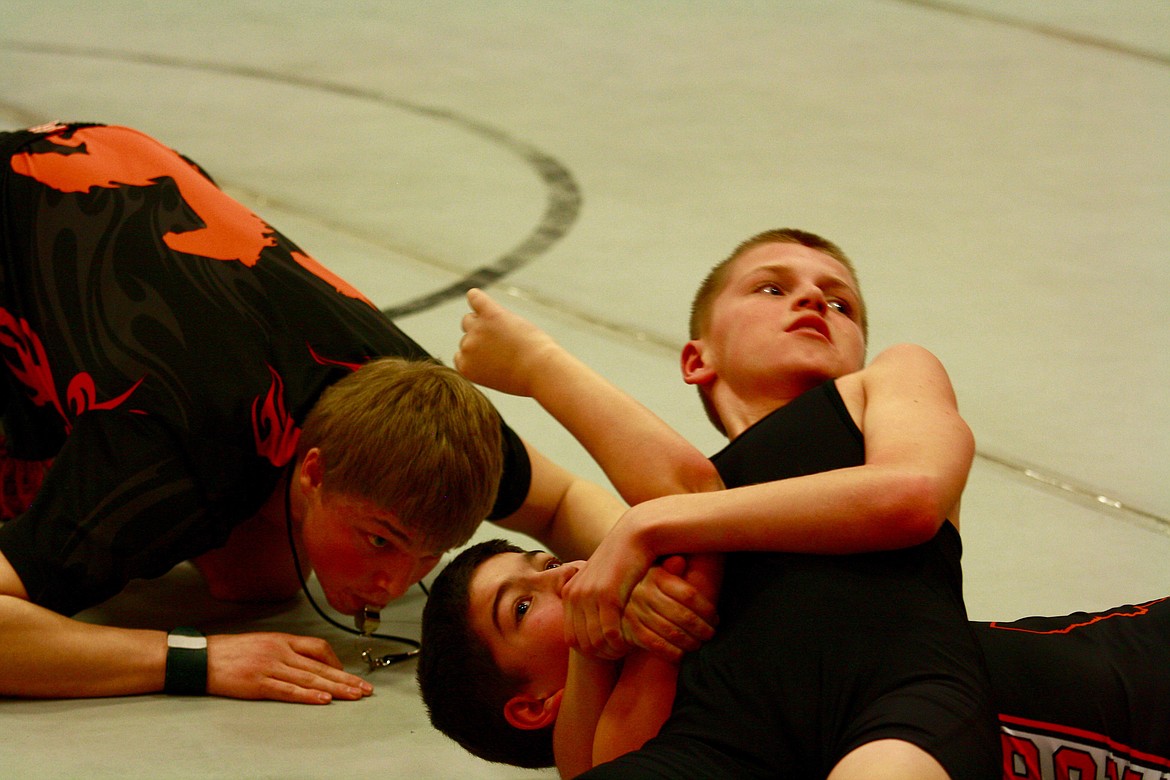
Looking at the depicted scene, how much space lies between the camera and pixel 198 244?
7.46 feet

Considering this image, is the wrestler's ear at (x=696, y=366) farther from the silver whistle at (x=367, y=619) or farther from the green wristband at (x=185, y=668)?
the green wristband at (x=185, y=668)

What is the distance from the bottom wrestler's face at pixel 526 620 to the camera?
1.83 metres

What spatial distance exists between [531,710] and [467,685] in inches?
3.5

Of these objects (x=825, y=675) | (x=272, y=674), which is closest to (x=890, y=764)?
(x=825, y=675)

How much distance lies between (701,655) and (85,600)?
90 centimetres

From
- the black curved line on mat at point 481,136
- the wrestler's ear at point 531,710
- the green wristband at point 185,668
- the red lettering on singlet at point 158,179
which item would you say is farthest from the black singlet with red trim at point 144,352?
the black curved line on mat at point 481,136

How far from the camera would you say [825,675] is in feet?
5.24

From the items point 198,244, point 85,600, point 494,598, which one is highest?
point 198,244

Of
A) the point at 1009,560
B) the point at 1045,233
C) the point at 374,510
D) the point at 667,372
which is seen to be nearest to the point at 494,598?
the point at 374,510

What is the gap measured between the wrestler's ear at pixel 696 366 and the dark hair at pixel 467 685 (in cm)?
41

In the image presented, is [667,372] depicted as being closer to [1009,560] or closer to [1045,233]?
[1009,560]

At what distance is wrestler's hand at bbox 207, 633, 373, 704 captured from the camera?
2070mm

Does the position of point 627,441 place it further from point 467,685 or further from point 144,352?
point 144,352

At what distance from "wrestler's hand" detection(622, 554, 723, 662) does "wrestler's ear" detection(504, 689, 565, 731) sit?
0.18 metres
